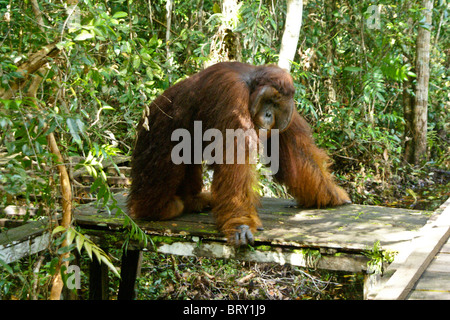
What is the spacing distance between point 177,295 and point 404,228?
86.4 inches

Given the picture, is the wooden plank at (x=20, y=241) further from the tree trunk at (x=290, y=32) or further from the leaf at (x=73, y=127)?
the tree trunk at (x=290, y=32)

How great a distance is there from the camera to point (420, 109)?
738cm

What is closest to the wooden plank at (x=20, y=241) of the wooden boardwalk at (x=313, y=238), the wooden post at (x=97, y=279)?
the wooden boardwalk at (x=313, y=238)

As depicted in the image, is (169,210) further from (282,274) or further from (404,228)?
(282,274)

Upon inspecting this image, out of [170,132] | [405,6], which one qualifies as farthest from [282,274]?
[405,6]

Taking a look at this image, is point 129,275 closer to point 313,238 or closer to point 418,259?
point 313,238

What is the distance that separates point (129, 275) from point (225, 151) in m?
1.49

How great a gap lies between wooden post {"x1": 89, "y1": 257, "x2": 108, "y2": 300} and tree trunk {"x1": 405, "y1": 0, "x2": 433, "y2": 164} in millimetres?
5059

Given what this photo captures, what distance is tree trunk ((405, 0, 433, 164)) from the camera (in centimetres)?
721

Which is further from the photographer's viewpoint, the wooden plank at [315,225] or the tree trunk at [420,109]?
the tree trunk at [420,109]

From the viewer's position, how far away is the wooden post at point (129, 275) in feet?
13.3

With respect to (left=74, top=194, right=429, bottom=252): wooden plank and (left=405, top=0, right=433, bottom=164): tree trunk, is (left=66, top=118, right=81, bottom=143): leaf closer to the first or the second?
(left=74, top=194, right=429, bottom=252): wooden plank

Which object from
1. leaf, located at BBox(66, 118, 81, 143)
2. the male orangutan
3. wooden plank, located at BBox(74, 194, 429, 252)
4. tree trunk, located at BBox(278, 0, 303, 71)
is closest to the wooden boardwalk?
wooden plank, located at BBox(74, 194, 429, 252)

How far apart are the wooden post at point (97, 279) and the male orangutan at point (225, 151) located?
2.37 ft
